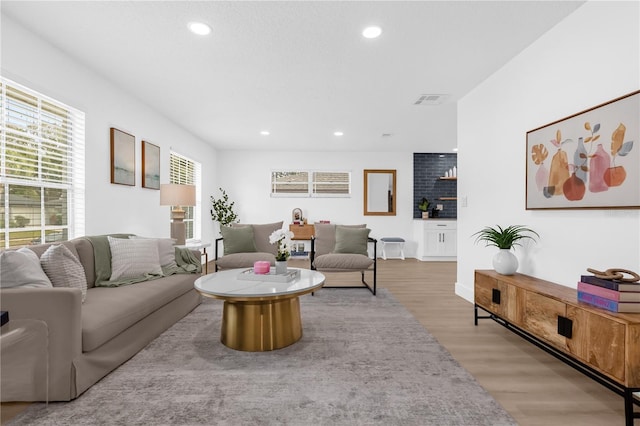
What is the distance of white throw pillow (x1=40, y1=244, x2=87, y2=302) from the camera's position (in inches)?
85.0

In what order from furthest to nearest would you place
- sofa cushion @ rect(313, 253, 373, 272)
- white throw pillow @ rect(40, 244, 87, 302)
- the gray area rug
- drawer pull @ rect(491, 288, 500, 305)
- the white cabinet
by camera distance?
the white cabinet → sofa cushion @ rect(313, 253, 373, 272) → drawer pull @ rect(491, 288, 500, 305) → white throw pillow @ rect(40, 244, 87, 302) → the gray area rug

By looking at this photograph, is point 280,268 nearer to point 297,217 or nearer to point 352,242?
point 352,242

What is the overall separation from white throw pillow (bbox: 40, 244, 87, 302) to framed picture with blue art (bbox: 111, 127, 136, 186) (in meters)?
1.59

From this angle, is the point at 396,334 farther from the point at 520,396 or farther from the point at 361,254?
the point at 361,254

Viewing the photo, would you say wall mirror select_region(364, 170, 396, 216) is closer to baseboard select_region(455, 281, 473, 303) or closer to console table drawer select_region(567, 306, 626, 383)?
baseboard select_region(455, 281, 473, 303)

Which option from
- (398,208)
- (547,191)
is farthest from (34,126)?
(398,208)

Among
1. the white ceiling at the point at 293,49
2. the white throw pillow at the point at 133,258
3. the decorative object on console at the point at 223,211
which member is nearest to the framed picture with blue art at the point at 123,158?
the white ceiling at the point at 293,49

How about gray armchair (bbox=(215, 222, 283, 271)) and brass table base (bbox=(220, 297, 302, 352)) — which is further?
gray armchair (bbox=(215, 222, 283, 271))

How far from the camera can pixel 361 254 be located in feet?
15.0

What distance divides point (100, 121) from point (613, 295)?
14.9 ft

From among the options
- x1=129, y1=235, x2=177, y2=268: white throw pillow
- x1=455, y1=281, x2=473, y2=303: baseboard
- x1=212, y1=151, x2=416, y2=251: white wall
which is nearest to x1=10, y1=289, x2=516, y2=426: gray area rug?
x1=129, y1=235, x2=177, y2=268: white throw pillow

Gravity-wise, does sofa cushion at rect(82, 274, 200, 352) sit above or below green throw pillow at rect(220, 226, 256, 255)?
below

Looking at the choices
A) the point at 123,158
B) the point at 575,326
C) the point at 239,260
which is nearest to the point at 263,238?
the point at 239,260

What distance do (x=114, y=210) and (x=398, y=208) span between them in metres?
5.85
